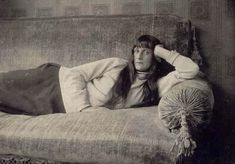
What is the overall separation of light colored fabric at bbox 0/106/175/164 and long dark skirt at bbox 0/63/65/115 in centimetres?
23

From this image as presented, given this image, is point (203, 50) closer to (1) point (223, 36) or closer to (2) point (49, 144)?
(1) point (223, 36)

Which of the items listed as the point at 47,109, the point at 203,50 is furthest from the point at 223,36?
the point at 47,109

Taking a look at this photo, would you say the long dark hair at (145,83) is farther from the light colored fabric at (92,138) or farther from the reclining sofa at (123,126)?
the light colored fabric at (92,138)

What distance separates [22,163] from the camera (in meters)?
1.78

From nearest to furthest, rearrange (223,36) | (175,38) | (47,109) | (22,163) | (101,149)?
1. (101,149)
2. (22,163)
3. (47,109)
4. (175,38)
5. (223,36)

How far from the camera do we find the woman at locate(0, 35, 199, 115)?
6.95ft

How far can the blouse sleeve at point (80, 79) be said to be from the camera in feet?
6.84

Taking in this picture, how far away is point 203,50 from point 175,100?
0.94m

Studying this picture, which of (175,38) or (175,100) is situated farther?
(175,38)

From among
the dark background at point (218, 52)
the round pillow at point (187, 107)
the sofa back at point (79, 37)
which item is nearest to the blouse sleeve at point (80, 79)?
the sofa back at point (79, 37)

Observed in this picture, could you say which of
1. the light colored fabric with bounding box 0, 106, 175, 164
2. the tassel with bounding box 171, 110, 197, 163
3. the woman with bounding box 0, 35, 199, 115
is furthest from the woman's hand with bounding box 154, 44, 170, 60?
the tassel with bounding box 171, 110, 197, 163

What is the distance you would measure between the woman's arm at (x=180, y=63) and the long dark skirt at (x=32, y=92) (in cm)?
55

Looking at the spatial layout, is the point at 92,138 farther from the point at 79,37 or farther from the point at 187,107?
the point at 79,37

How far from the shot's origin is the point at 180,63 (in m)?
2.04
